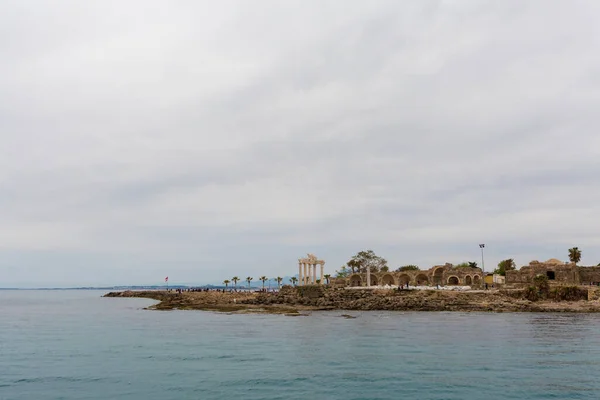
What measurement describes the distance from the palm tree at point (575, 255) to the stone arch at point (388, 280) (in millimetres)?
35667

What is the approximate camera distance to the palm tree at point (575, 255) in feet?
307

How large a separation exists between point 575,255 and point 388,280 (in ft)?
124

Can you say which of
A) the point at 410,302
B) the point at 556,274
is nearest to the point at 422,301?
the point at 410,302

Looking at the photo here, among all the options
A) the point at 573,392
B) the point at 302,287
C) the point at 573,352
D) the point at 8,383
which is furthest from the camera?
the point at 302,287

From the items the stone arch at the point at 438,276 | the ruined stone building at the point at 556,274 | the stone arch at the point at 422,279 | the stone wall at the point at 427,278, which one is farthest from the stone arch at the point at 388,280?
the ruined stone building at the point at 556,274

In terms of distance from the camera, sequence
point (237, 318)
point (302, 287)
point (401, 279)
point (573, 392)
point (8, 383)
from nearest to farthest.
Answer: point (573, 392), point (8, 383), point (237, 318), point (302, 287), point (401, 279)

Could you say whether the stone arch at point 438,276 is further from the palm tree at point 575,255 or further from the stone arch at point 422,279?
the palm tree at point 575,255

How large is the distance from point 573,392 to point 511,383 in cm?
279

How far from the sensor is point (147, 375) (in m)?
27.0

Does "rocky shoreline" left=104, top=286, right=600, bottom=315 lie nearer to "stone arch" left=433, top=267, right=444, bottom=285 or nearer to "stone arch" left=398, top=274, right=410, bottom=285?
"stone arch" left=398, top=274, right=410, bottom=285

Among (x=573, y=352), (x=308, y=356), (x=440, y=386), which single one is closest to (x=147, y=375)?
(x=308, y=356)

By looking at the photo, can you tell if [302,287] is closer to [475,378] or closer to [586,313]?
[586,313]

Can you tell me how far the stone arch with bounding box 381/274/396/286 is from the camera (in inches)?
4126

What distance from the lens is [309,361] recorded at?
30.5 meters
